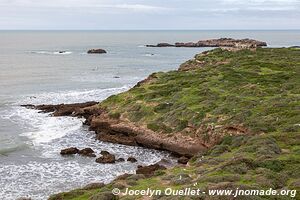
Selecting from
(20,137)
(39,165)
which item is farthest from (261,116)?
(20,137)

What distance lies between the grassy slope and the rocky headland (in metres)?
0.05

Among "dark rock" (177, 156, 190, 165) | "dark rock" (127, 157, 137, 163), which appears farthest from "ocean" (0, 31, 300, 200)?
"dark rock" (177, 156, 190, 165)

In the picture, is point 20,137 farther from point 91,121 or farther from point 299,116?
point 299,116

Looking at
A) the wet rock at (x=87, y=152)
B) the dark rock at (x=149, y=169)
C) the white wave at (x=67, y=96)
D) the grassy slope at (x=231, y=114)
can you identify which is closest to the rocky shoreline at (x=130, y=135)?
the grassy slope at (x=231, y=114)

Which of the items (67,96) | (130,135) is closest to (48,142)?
(130,135)

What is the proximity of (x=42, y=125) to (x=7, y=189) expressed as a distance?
67.1 feet

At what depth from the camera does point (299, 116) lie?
3416cm

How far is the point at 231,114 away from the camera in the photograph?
39156 mm

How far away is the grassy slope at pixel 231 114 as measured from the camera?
2341 centimetres

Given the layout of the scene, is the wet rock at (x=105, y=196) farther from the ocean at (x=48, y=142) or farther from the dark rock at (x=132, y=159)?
the dark rock at (x=132, y=159)

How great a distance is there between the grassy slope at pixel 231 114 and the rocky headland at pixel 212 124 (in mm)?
54

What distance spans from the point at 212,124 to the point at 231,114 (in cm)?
213

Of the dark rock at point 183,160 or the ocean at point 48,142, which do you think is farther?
the dark rock at point 183,160

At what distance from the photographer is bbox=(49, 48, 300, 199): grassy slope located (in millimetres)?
23406
